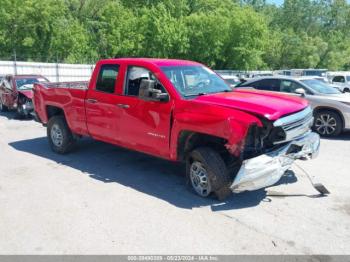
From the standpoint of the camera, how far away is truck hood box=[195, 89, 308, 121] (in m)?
4.76

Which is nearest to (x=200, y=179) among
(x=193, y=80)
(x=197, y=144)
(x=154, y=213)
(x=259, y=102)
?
(x=197, y=144)

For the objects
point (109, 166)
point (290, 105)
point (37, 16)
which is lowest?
point (109, 166)

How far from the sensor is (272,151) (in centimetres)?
493

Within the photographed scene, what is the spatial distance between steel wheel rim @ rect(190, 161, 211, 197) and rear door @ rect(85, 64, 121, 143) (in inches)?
66.5

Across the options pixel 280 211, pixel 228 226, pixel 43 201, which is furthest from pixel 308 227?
pixel 43 201

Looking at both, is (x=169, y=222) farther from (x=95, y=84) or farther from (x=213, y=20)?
(x=213, y=20)

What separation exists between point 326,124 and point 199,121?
19.3ft

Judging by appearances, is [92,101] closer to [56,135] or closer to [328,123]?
[56,135]

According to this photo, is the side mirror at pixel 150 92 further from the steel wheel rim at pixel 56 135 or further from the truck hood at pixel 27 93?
the truck hood at pixel 27 93

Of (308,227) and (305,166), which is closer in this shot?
(308,227)

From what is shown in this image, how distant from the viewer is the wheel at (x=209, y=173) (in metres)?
4.97

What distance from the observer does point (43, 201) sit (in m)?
5.32

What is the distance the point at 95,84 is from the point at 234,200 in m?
3.39

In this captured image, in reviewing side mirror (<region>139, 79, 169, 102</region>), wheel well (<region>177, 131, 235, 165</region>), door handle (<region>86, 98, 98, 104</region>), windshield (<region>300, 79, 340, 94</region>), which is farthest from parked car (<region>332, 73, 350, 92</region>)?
side mirror (<region>139, 79, 169, 102</region>)
